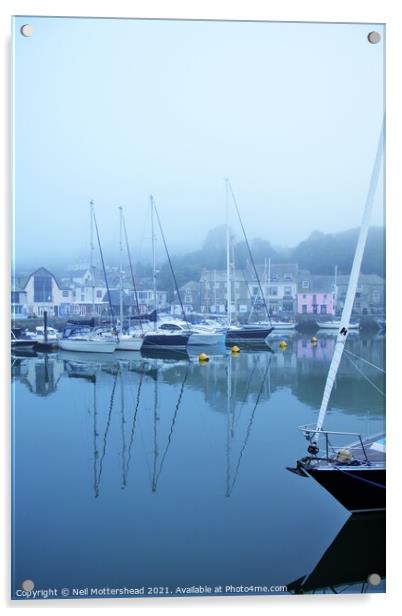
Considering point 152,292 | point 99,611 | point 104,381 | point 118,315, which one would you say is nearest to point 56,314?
point 152,292

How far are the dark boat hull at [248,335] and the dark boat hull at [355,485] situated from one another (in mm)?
2829

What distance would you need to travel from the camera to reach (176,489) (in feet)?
15.1

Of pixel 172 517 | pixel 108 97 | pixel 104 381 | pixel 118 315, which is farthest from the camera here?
Answer: pixel 104 381

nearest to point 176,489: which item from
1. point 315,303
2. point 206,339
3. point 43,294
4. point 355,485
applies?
point 355,485

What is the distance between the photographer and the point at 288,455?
5.02 metres

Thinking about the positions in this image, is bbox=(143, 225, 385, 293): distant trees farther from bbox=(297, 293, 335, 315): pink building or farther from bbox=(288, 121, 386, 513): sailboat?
bbox=(297, 293, 335, 315): pink building

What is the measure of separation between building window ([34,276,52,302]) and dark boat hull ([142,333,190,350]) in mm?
4811

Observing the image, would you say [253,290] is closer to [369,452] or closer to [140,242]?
[140,242]

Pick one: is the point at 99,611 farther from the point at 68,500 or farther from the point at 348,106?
the point at 348,106

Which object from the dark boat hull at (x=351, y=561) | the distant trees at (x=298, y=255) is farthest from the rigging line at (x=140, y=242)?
the dark boat hull at (x=351, y=561)

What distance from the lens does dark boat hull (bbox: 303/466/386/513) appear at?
3.75 meters

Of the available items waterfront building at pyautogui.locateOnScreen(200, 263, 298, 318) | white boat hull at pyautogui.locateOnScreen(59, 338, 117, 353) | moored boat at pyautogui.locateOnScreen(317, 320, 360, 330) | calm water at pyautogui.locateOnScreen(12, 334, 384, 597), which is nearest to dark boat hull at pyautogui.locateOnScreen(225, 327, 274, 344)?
waterfront building at pyautogui.locateOnScreen(200, 263, 298, 318)

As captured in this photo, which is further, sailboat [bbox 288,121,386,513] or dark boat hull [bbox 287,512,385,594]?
sailboat [bbox 288,121,386,513]
